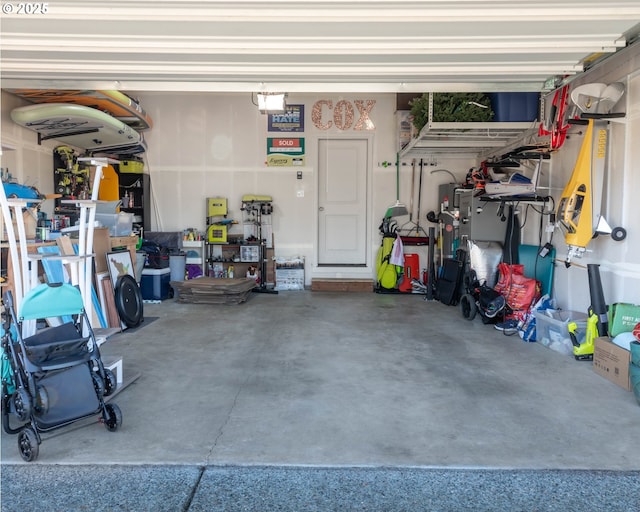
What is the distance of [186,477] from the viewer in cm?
215

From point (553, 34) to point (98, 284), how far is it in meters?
4.72

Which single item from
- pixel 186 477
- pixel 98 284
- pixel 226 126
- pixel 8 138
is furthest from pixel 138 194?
pixel 186 477

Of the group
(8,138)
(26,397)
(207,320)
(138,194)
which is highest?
(8,138)

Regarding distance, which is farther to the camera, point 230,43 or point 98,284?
point 98,284

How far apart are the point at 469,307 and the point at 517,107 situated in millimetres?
2486

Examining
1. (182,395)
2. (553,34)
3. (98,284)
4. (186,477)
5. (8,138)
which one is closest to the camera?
(186,477)

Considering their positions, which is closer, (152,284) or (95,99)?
(95,99)

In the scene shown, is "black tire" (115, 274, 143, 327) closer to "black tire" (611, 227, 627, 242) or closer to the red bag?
the red bag

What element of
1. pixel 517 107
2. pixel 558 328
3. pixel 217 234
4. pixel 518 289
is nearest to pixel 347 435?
pixel 558 328

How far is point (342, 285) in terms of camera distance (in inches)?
305

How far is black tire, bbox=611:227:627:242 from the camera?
12.9 feet

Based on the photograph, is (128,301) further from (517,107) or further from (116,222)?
(517,107)

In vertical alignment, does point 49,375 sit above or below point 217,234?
below

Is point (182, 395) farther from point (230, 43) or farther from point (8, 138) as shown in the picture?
point (8, 138)
